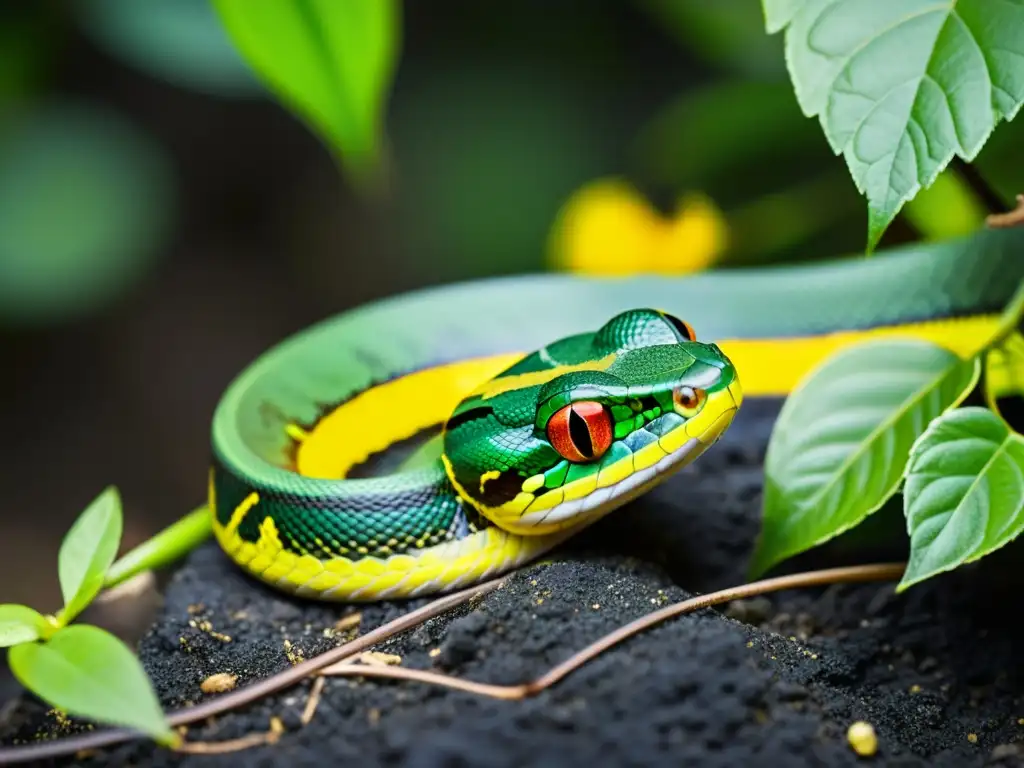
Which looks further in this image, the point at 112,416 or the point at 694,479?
the point at 112,416

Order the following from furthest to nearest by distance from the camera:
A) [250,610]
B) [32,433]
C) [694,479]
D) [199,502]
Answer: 1. [32,433]
2. [199,502]
3. [694,479]
4. [250,610]

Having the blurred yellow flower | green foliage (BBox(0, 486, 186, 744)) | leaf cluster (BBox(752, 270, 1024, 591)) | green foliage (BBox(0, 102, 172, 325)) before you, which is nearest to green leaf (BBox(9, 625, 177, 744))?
green foliage (BBox(0, 486, 186, 744))

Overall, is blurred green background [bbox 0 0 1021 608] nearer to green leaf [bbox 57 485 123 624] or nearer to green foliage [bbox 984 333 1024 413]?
green foliage [bbox 984 333 1024 413]

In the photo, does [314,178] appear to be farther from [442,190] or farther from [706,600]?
[706,600]

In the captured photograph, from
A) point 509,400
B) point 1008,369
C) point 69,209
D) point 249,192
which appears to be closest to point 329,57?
point 509,400

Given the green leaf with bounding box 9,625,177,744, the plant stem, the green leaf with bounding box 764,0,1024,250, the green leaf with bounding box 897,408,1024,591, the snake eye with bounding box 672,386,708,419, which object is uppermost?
the green leaf with bounding box 764,0,1024,250

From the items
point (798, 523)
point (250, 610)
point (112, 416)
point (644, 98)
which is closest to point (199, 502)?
point (112, 416)

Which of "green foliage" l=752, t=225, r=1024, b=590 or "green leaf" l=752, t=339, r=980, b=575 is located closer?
"green foliage" l=752, t=225, r=1024, b=590

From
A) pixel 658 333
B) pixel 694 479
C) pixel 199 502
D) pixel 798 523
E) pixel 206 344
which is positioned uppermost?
pixel 658 333

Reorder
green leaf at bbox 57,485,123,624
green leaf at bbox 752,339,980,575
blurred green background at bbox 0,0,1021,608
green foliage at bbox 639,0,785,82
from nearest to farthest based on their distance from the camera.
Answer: green leaf at bbox 57,485,123,624, green leaf at bbox 752,339,980,575, green foliage at bbox 639,0,785,82, blurred green background at bbox 0,0,1021,608
